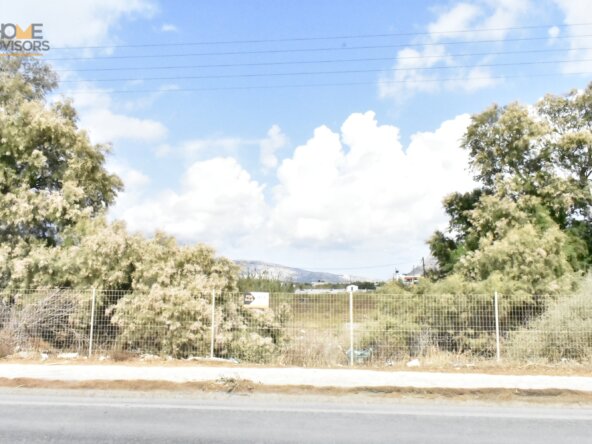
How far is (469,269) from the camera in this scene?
1659cm

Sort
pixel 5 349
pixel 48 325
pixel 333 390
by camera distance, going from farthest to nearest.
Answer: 1. pixel 48 325
2. pixel 5 349
3. pixel 333 390

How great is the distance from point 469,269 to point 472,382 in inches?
277

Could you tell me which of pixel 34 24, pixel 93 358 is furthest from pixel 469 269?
pixel 34 24

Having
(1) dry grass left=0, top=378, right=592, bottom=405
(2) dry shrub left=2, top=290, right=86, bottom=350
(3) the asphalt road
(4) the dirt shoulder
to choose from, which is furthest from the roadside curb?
(2) dry shrub left=2, top=290, right=86, bottom=350

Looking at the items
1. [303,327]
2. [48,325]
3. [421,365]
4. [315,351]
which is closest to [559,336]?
[421,365]

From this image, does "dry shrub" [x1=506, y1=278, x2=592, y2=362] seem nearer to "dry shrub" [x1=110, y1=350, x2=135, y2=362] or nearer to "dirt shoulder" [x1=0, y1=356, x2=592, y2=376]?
"dirt shoulder" [x1=0, y1=356, x2=592, y2=376]

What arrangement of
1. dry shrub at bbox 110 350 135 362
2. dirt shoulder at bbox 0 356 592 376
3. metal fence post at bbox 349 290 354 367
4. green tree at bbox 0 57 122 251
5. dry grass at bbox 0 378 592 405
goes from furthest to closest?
1. green tree at bbox 0 57 122 251
2. dry shrub at bbox 110 350 135 362
3. metal fence post at bbox 349 290 354 367
4. dirt shoulder at bbox 0 356 592 376
5. dry grass at bbox 0 378 592 405

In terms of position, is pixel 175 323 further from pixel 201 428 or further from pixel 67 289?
pixel 201 428

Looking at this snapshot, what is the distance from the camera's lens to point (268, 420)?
7.39m

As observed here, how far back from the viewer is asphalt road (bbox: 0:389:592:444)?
643 cm

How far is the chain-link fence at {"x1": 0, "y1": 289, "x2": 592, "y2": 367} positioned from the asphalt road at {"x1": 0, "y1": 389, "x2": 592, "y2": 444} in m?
3.60

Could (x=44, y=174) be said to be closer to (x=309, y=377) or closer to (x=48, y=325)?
(x=48, y=325)

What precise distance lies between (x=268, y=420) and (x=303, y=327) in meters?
5.62

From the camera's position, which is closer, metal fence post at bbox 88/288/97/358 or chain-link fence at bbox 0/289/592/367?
chain-link fence at bbox 0/289/592/367
